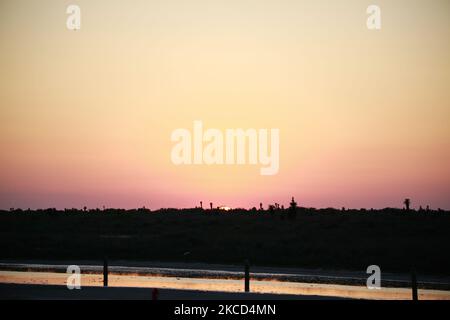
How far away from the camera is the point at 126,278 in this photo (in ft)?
123

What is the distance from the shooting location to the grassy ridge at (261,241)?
4966 centimetres

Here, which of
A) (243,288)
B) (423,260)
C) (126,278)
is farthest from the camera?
(423,260)

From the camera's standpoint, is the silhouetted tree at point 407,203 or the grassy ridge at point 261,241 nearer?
the grassy ridge at point 261,241

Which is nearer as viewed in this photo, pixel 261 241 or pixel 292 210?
pixel 261 241

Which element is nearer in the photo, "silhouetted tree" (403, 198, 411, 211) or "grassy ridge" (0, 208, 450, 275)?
"grassy ridge" (0, 208, 450, 275)

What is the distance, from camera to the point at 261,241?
59.0 m

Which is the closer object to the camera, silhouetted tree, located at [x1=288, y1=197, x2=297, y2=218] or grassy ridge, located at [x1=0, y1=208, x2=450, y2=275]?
grassy ridge, located at [x1=0, y1=208, x2=450, y2=275]

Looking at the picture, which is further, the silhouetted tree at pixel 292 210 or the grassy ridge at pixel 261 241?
the silhouetted tree at pixel 292 210

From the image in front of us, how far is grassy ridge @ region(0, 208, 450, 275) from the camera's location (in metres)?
49.7

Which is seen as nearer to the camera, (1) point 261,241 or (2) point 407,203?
(1) point 261,241
